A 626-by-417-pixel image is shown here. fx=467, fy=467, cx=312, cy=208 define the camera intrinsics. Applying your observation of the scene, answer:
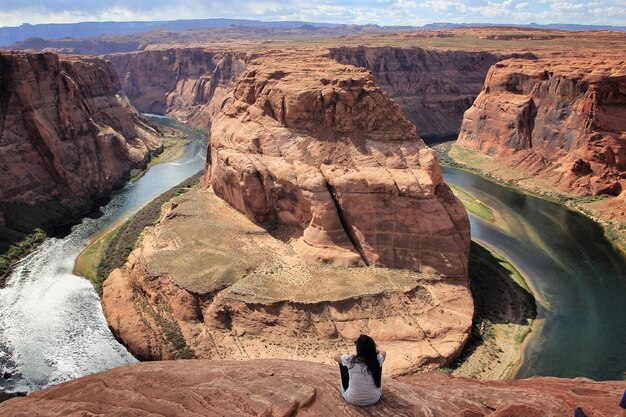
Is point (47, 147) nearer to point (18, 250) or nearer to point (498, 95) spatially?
point (18, 250)

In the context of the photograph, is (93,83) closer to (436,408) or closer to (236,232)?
(236,232)

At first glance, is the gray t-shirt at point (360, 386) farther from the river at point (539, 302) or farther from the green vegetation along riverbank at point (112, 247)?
the green vegetation along riverbank at point (112, 247)

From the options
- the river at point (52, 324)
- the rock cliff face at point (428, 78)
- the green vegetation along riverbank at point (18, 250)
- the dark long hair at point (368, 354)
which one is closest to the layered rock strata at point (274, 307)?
the river at point (52, 324)

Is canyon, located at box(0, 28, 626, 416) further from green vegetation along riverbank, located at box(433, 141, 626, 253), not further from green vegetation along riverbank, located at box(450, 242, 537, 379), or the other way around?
green vegetation along riverbank, located at box(450, 242, 537, 379)

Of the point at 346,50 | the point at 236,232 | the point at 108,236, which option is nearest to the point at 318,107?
the point at 236,232

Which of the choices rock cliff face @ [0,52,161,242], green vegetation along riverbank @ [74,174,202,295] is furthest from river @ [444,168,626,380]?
rock cliff face @ [0,52,161,242]

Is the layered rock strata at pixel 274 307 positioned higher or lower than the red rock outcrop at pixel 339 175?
lower
